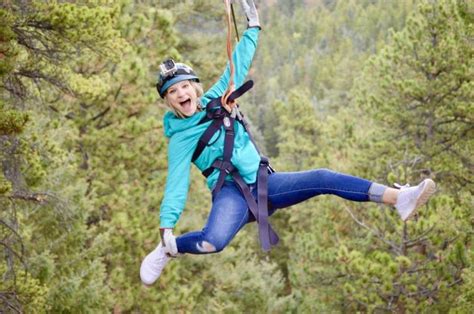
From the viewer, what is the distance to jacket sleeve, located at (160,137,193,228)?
5.14 meters

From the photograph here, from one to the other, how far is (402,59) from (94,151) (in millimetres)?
6529

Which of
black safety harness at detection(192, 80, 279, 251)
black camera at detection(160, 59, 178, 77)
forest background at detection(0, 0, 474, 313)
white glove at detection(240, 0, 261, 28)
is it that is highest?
forest background at detection(0, 0, 474, 313)

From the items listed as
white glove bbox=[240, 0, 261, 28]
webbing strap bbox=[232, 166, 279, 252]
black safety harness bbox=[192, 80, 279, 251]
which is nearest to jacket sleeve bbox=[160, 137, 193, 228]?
black safety harness bbox=[192, 80, 279, 251]

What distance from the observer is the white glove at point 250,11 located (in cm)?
554

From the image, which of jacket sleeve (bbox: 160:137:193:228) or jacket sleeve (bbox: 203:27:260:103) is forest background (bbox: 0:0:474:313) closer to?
jacket sleeve (bbox: 160:137:193:228)

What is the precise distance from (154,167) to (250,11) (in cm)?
977

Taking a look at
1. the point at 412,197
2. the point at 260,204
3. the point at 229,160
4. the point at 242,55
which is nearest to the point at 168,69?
the point at 242,55

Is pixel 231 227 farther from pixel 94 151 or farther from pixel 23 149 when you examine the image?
pixel 94 151

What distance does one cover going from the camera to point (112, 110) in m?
14.2

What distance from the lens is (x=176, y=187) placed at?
5.14m

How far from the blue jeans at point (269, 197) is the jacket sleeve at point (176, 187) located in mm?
213

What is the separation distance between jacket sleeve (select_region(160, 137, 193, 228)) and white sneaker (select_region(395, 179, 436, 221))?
1.55 m

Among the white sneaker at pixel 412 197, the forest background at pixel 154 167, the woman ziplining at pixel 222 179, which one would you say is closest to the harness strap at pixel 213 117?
the woman ziplining at pixel 222 179

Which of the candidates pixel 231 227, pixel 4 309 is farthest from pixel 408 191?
pixel 4 309
